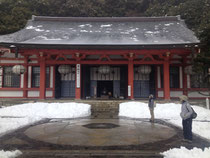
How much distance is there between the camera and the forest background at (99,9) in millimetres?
23163

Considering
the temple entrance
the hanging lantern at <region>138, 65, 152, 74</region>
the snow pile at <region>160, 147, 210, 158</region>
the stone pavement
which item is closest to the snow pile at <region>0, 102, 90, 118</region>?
the stone pavement

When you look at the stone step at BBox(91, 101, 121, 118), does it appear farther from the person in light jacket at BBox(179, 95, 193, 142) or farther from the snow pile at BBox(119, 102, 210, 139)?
the person in light jacket at BBox(179, 95, 193, 142)

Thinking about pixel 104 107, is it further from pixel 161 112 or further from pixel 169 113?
pixel 169 113

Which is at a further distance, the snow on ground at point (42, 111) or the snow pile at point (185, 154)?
the snow on ground at point (42, 111)

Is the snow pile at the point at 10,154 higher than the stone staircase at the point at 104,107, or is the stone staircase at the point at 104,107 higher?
the stone staircase at the point at 104,107

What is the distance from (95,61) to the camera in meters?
14.6

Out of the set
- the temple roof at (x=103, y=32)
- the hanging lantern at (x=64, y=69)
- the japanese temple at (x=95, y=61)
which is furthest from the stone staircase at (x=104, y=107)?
the temple roof at (x=103, y=32)

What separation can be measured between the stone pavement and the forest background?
7.61 metres

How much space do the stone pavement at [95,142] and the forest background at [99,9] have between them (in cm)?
761

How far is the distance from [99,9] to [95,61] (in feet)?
78.2

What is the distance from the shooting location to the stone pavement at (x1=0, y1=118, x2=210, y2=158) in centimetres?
491

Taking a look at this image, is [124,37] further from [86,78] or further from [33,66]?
[33,66]

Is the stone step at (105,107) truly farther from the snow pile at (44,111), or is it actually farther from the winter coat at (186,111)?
the winter coat at (186,111)

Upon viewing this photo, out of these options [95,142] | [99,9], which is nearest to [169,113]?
[95,142]
